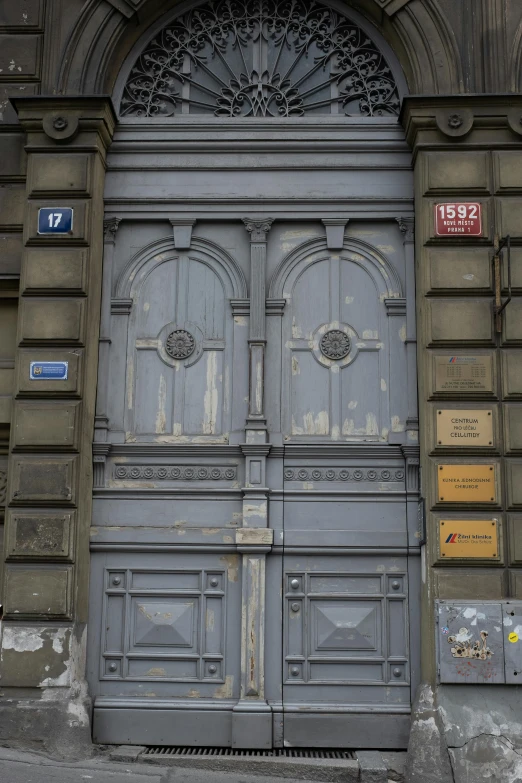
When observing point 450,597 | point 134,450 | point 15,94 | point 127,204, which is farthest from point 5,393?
point 450,597

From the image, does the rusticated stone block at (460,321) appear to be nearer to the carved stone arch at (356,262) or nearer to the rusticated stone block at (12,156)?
the carved stone arch at (356,262)

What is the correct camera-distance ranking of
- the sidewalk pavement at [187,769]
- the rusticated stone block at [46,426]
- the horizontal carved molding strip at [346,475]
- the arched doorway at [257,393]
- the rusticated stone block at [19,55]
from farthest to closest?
the rusticated stone block at [19,55], the horizontal carved molding strip at [346,475], the rusticated stone block at [46,426], the arched doorway at [257,393], the sidewalk pavement at [187,769]

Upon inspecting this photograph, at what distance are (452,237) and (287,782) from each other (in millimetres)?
5417

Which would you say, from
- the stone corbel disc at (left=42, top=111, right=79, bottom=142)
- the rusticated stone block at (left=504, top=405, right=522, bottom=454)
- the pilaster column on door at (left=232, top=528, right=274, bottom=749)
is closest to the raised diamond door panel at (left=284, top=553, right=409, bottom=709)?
the pilaster column on door at (left=232, top=528, right=274, bottom=749)

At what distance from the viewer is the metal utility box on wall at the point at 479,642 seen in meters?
8.33

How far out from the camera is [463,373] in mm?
8930

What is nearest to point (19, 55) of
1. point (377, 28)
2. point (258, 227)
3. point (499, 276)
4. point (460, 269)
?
point (258, 227)

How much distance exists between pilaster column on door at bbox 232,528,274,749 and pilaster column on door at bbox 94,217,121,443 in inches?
70.1

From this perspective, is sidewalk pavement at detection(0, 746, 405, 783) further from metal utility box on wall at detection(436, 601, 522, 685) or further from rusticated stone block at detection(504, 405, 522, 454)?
rusticated stone block at detection(504, 405, 522, 454)

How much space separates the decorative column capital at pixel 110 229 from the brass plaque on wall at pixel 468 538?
4517 mm

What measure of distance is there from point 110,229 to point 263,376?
7.62ft

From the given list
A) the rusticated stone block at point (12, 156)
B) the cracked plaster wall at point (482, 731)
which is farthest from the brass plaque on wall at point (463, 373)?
the rusticated stone block at point (12, 156)

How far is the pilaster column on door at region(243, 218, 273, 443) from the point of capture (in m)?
9.23

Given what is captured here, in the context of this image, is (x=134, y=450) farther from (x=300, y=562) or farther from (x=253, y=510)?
(x=300, y=562)
